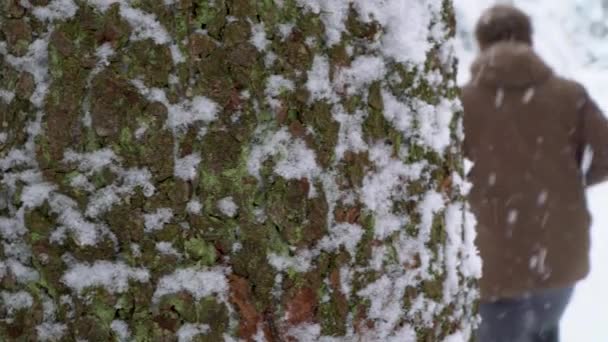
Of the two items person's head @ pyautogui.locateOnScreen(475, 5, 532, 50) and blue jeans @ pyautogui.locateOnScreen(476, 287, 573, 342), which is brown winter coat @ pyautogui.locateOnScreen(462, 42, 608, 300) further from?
person's head @ pyautogui.locateOnScreen(475, 5, 532, 50)

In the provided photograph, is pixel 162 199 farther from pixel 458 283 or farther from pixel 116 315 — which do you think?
pixel 458 283

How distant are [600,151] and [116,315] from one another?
2.41 meters

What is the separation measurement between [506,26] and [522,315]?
1.16 meters

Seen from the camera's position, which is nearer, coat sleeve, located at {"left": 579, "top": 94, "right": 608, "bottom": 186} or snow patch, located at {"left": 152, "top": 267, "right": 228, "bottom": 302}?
snow patch, located at {"left": 152, "top": 267, "right": 228, "bottom": 302}

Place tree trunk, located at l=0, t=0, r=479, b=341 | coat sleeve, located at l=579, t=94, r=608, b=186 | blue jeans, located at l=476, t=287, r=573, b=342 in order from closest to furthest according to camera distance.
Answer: tree trunk, located at l=0, t=0, r=479, b=341 < coat sleeve, located at l=579, t=94, r=608, b=186 < blue jeans, located at l=476, t=287, r=573, b=342

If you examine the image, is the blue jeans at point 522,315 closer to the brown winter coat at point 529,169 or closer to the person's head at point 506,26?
the brown winter coat at point 529,169

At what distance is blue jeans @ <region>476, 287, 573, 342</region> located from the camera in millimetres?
3471

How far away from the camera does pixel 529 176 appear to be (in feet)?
11.0

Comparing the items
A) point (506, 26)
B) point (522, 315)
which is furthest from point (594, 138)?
point (522, 315)

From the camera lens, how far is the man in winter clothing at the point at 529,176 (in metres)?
3.32

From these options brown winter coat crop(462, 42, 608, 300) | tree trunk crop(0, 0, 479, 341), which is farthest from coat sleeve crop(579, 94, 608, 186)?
tree trunk crop(0, 0, 479, 341)

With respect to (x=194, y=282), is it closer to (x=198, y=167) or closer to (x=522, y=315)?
(x=198, y=167)

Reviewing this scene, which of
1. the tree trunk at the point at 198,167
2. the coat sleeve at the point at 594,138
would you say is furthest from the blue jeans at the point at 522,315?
the tree trunk at the point at 198,167

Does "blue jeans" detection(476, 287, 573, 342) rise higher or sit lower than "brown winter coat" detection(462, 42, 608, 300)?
lower
